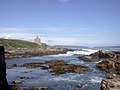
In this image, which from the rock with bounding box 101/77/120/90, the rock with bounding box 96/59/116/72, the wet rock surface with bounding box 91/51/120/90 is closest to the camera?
the rock with bounding box 101/77/120/90

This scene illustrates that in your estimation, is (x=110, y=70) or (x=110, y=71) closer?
(x=110, y=71)

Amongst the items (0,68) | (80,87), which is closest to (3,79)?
(0,68)

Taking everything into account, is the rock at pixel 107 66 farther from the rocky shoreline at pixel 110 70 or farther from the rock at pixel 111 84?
the rock at pixel 111 84

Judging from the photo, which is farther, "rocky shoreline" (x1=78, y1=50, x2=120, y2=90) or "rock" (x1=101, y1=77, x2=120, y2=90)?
"rocky shoreline" (x1=78, y1=50, x2=120, y2=90)

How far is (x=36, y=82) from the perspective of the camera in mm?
40438

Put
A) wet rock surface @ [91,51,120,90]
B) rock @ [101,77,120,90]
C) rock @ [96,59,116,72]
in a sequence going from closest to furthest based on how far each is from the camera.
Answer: rock @ [101,77,120,90] → wet rock surface @ [91,51,120,90] → rock @ [96,59,116,72]

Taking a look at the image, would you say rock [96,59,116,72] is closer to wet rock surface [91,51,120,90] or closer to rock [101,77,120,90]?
wet rock surface [91,51,120,90]

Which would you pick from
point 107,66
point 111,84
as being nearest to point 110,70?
point 107,66

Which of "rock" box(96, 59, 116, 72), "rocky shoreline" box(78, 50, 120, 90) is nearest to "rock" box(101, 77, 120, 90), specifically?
"rocky shoreline" box(78, 50, 120, 90)

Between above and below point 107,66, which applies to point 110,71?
below

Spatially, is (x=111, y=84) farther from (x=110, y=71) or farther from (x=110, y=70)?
(x=110, y=70)

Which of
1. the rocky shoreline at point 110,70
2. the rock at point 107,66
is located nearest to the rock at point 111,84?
the rocky shoreline at point 110,70

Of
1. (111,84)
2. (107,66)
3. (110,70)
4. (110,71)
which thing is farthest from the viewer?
(107,66)

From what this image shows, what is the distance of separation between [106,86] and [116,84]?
1407mm
